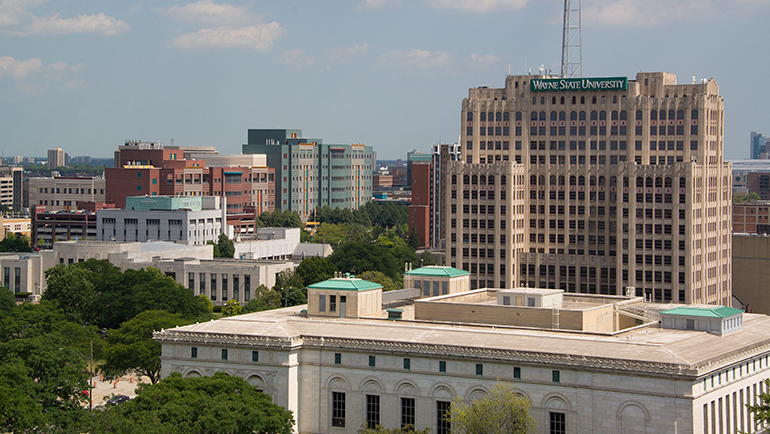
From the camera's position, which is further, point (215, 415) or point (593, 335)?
point (593, 335)

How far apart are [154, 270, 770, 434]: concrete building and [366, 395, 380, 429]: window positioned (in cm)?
14

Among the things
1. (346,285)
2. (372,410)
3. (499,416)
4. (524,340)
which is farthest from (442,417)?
(346,285)

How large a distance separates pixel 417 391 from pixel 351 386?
7.65 m

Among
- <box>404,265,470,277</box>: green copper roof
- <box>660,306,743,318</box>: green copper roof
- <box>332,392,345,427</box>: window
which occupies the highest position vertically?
<box>404,265,470,277</box>: green copper roof

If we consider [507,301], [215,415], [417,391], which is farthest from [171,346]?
[507,301]

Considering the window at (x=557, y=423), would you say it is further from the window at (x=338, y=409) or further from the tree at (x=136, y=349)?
the tree at (x=136, y=349)

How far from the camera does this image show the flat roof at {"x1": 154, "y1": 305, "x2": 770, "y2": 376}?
110 meters

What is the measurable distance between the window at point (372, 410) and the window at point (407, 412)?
283 cm

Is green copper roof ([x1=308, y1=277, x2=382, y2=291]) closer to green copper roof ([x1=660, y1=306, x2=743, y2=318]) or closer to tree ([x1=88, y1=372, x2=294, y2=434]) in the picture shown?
tree ([x1=88, y1=372, x2=294, y2=434])

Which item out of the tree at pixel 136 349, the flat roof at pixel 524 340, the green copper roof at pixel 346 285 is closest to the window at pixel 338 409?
the flat roof at pixel 524 340

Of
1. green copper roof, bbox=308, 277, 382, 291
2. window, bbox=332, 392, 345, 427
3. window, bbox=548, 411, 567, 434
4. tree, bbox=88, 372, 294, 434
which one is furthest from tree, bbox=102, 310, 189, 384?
window, bbox=548, 411, 567, 434

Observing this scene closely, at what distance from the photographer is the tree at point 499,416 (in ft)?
358

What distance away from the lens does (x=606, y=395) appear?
4321 inches

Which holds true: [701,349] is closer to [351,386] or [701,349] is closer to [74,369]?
[351,386]
